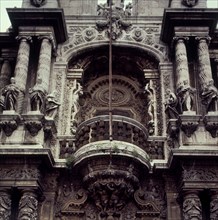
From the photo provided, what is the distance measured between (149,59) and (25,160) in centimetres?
556

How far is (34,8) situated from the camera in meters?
14.8

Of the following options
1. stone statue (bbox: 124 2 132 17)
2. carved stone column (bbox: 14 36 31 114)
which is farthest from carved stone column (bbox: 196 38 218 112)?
carved stone column (bbox: 14 36 31 114)

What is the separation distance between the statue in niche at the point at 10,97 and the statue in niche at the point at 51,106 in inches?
32.5

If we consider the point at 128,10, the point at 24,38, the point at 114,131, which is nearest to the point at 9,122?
the point at 114,131

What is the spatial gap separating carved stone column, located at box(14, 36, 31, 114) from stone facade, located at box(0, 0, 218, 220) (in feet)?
0.11

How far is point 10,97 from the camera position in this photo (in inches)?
508

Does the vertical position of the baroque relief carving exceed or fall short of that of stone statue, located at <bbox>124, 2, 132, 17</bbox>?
it falls short

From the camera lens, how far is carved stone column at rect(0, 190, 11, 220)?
11219 millimetres

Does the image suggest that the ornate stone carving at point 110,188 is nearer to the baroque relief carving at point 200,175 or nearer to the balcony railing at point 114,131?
the balcony railing at point 114,131

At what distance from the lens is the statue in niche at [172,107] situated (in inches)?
508

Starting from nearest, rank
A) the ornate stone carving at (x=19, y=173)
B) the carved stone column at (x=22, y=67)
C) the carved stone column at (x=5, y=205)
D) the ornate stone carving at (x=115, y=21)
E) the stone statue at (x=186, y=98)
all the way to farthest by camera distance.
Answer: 1. the carved stone column at (x=5, y=205)
2. the ornate stone carving at (x=19, y=173)
3. the stone statue at (x=186, y=98)
4. the carved stone column at (x=22, y=67)
5. the ornate stone carving at (x=115, y=21)

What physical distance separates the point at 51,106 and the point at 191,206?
14.9ft

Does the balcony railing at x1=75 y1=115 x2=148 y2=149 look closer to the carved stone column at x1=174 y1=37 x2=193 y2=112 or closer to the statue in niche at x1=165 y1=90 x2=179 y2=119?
the statue in niche at x1=165 y1=90 x2=179 y2=119

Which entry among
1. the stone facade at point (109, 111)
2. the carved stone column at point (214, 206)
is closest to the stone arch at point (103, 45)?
the stone facade at point (109, 111)
